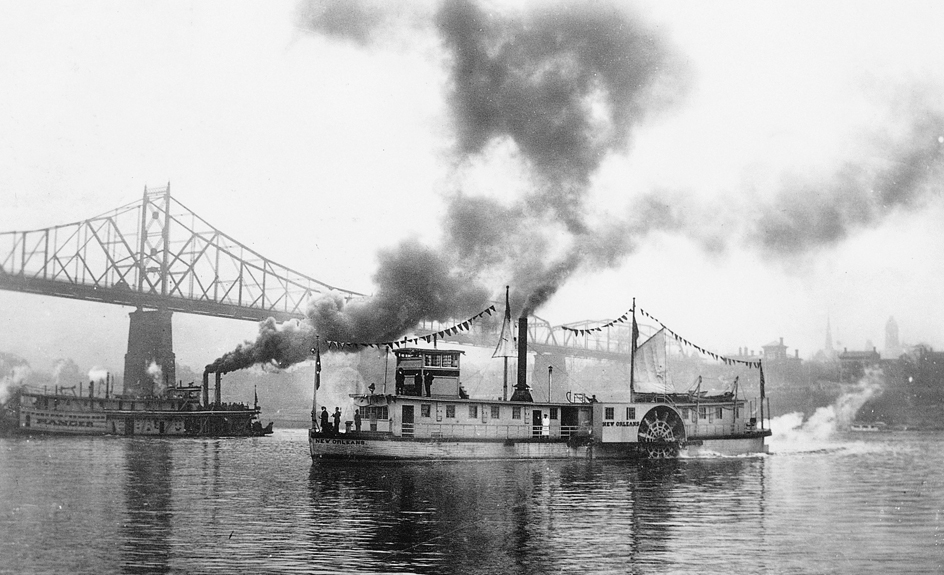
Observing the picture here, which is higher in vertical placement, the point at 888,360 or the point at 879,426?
the point at 888,360

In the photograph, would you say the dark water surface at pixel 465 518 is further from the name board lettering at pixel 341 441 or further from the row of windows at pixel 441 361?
the row of windows at pixel 441 361

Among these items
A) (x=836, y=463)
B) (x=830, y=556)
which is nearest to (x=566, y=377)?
(x=836, y=463)

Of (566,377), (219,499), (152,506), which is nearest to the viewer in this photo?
(152,506)

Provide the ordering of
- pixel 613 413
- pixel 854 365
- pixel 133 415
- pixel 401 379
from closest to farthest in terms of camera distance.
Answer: pixel 401 379 → pixel 613 413 → pixel 133 415 → pixel 854 365

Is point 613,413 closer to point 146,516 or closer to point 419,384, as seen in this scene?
point 419,384

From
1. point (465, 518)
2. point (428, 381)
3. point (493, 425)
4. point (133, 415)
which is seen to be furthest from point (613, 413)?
point (133, 415)

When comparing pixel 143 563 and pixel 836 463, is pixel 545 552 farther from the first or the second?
pixel 836 463

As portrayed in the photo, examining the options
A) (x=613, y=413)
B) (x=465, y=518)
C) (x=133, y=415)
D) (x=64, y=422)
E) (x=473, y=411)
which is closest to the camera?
(x=465, y=518)

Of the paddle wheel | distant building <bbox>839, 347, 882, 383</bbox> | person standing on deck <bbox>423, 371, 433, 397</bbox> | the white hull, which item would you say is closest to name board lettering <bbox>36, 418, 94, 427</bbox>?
the white hull

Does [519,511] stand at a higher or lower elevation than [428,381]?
lower
